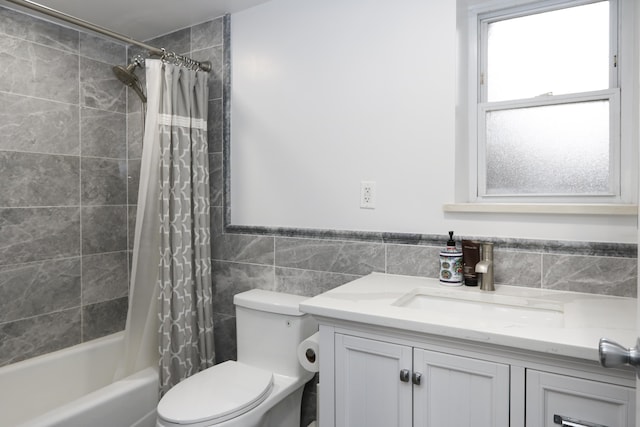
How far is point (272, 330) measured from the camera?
182 cm

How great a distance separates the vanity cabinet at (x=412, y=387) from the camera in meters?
1.06

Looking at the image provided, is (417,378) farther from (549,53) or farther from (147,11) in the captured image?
(147,11)

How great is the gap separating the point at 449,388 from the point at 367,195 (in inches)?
35.5

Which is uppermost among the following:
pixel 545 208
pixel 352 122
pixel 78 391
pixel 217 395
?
pixel 352 122

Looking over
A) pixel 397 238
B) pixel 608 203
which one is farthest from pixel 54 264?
pixel 608 203

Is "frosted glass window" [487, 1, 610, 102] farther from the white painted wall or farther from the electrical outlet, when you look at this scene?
the electrical outlet

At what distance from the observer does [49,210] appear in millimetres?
2154

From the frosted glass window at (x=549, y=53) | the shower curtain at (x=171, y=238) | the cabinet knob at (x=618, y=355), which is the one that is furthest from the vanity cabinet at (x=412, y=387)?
the frosted glass window at (x=549, y=53)

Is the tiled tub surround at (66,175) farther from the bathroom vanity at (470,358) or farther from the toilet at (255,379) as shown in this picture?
the bathroom vanity at (470,358)

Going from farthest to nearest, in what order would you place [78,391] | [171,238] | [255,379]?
[78,391] < [171,238] < [255,379]

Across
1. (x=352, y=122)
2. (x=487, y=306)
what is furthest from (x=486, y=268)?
(x=352, y=122)

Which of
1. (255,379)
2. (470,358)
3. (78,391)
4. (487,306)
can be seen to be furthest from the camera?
(78,391)

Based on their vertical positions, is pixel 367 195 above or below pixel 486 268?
above

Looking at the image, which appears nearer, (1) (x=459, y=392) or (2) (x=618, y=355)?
(2) (x=618, y=355)
